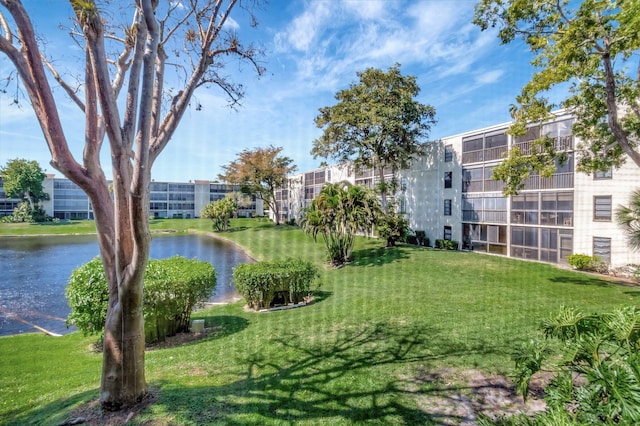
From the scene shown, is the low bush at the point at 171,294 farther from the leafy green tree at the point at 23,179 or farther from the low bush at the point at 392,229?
the leafy green tree at the point at 23,179

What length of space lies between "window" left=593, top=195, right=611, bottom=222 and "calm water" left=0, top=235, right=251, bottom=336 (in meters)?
16.6

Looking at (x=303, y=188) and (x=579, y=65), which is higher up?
(x=579, y=65)

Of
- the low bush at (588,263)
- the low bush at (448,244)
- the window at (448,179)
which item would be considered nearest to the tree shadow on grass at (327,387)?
the low bush at (588,263)

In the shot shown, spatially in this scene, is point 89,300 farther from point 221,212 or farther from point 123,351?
point 221,212

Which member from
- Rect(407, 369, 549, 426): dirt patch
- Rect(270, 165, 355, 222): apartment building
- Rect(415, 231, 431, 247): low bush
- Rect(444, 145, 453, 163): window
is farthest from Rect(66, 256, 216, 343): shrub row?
Rect(270, 165, 355, 222): apartment building

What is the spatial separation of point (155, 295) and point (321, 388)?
429cm

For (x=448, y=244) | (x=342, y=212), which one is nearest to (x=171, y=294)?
(x=342, y=212)

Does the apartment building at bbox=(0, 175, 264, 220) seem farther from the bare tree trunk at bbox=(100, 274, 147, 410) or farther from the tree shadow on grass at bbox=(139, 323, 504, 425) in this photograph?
the bare tree trunk at bbox=(100, 274, 147, 410)

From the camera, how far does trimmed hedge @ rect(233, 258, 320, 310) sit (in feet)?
30.6

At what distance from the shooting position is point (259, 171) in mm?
41562

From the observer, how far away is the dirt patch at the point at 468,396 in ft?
12.0

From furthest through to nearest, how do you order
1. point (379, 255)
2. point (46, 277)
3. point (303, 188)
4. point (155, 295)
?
point (303, 188)
point (379, 255)
point (46, 277)
point (155, 295)

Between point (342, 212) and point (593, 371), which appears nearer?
point (593, 371)

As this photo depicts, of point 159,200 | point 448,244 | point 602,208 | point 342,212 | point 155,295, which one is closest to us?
point 155,295
